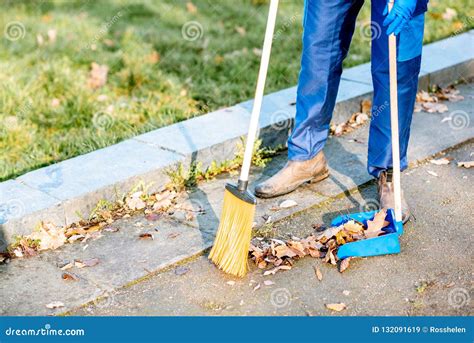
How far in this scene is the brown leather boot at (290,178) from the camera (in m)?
4.39

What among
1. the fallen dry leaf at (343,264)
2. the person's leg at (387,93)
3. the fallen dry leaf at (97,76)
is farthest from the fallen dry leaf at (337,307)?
the fallen dry leaf at (97,76)

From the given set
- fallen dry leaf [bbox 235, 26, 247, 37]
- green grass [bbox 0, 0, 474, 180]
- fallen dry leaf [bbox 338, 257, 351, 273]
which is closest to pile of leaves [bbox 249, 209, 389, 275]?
fallen dry leaf [bbox 338, 257, 351, 273]

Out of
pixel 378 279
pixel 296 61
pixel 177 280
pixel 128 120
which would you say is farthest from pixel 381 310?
pixel 296 61

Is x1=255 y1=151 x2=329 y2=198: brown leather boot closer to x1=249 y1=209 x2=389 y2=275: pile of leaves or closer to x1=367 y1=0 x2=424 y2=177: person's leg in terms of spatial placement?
x1=367 y1=0 x2=424 y2=177: person's leg

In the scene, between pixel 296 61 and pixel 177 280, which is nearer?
pixel 177 280

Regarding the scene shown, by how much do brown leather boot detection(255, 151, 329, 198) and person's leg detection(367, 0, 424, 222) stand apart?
35 cm

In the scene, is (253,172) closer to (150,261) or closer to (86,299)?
(150,261)

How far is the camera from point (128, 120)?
5.47 m

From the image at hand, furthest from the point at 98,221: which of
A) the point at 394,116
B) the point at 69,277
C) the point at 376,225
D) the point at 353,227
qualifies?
the point at 394,116

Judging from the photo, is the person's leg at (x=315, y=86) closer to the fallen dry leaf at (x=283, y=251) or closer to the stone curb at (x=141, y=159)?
the stone curb at (x=141, y=159)

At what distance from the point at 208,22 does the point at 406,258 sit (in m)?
4.35

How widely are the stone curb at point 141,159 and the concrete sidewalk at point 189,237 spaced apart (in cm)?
18

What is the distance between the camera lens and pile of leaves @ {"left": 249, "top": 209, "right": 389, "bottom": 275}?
3721mm
